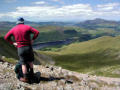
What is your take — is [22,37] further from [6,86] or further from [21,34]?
[6,86]

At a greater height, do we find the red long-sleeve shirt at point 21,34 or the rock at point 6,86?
the red long-sleeve shirt at point 21,34

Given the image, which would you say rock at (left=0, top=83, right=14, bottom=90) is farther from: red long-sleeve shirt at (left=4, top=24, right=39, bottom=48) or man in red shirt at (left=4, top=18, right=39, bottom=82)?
red long-sleeve shirt at (left=4, top=24, right=39, bottom=48)

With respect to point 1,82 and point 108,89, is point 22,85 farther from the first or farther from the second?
point 108,89

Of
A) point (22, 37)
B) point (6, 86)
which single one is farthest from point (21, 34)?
point (6, 86)

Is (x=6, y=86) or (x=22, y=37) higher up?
(x=22, y=37)

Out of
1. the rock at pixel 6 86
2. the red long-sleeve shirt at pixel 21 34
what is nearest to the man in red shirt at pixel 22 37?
the red long-sleeve shirt at pixel 21 34

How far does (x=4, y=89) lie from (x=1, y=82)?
157 cm

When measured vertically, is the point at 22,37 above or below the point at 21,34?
Result: below

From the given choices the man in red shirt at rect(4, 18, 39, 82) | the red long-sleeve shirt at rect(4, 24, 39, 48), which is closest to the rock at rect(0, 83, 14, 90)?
the man in red shirt at rect(4, 18, 39, 82)

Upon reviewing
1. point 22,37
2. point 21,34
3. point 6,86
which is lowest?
point 6,86

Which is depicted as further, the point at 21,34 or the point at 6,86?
the point at 6,86

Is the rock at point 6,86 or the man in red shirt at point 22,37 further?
the rock at point 6,86

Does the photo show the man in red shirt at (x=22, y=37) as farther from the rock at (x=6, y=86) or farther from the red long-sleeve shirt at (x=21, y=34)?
the rock at (x=6, y=86)

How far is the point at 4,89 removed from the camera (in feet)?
42.9
